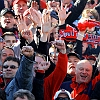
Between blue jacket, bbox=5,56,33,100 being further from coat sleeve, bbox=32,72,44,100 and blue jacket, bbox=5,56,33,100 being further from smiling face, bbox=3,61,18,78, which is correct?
smiling face, bbox=3,61,18,78

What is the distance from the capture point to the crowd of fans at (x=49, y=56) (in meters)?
6.53

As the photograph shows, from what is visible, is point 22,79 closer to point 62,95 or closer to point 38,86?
point 38,86

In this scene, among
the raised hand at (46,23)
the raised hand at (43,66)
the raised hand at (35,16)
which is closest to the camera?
the raised hand at (43,66)

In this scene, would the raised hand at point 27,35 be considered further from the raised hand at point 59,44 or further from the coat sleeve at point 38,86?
the coat sleeve at point 38,86

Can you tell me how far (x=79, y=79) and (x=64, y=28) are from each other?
1.80 meters

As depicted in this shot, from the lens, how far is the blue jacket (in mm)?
6332

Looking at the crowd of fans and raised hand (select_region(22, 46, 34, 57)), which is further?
the crowd of fans

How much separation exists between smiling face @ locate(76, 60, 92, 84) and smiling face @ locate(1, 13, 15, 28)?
2.31 m

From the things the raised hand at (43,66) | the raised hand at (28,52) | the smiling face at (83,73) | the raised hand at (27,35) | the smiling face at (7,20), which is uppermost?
the smiling face at (7,20)

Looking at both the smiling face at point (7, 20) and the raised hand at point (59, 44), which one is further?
the smiling face at point (7, 20)

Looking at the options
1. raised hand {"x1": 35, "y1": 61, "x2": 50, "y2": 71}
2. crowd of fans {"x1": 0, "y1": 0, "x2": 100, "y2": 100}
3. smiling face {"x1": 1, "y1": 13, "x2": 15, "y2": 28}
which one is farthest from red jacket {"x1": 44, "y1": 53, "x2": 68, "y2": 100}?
smiling face {"x1": 1, "y1": 13, "x2": 15, "y2": 28}

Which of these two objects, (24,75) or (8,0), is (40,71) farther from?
(8,0)

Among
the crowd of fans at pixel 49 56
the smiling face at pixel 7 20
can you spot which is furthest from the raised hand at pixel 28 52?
the smiling face at pixel 7 20

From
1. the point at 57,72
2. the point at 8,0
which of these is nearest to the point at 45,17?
the point at 57,72
